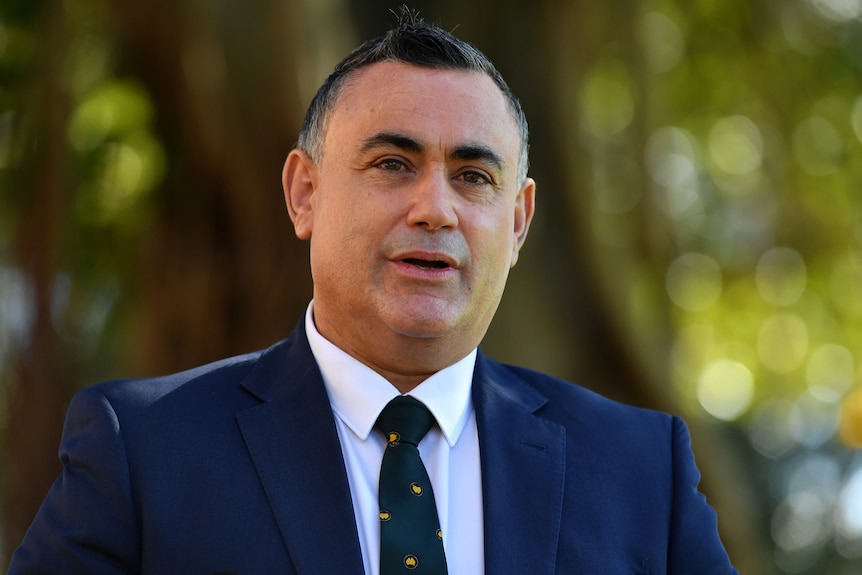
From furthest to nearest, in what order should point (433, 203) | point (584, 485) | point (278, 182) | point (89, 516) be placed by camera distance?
point (278, 182) < point (584, 485) < point (433, 203) < point (89, 516)

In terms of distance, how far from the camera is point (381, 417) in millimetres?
2713

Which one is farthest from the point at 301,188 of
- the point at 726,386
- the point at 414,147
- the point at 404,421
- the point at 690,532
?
the point at 726,386

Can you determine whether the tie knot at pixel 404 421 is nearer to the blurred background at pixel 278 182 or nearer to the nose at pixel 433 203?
the nose at pixel 433 203

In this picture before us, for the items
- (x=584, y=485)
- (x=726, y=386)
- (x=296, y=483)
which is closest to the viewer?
(x=296, y=483)

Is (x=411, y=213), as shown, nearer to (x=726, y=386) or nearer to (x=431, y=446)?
(x=431, y=446)

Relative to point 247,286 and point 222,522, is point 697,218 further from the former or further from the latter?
point 222,522

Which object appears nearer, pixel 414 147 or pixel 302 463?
pixel 302 463

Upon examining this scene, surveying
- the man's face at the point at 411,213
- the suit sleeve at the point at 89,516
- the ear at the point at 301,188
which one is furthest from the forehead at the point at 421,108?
the suit sleeve at the point at 89,516

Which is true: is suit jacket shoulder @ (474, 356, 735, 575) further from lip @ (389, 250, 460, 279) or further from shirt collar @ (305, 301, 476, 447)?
lip @ (389, 250, 460, 279)

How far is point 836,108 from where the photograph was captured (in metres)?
8.72

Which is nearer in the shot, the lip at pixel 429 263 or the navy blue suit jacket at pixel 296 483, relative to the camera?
the navy blue suit jacket at pixel 296 483

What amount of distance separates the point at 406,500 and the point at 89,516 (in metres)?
0.64

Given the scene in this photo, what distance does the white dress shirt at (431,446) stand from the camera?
260 cm

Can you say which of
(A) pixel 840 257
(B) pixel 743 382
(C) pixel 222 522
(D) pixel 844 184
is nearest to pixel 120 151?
(C) pixel 222 522
